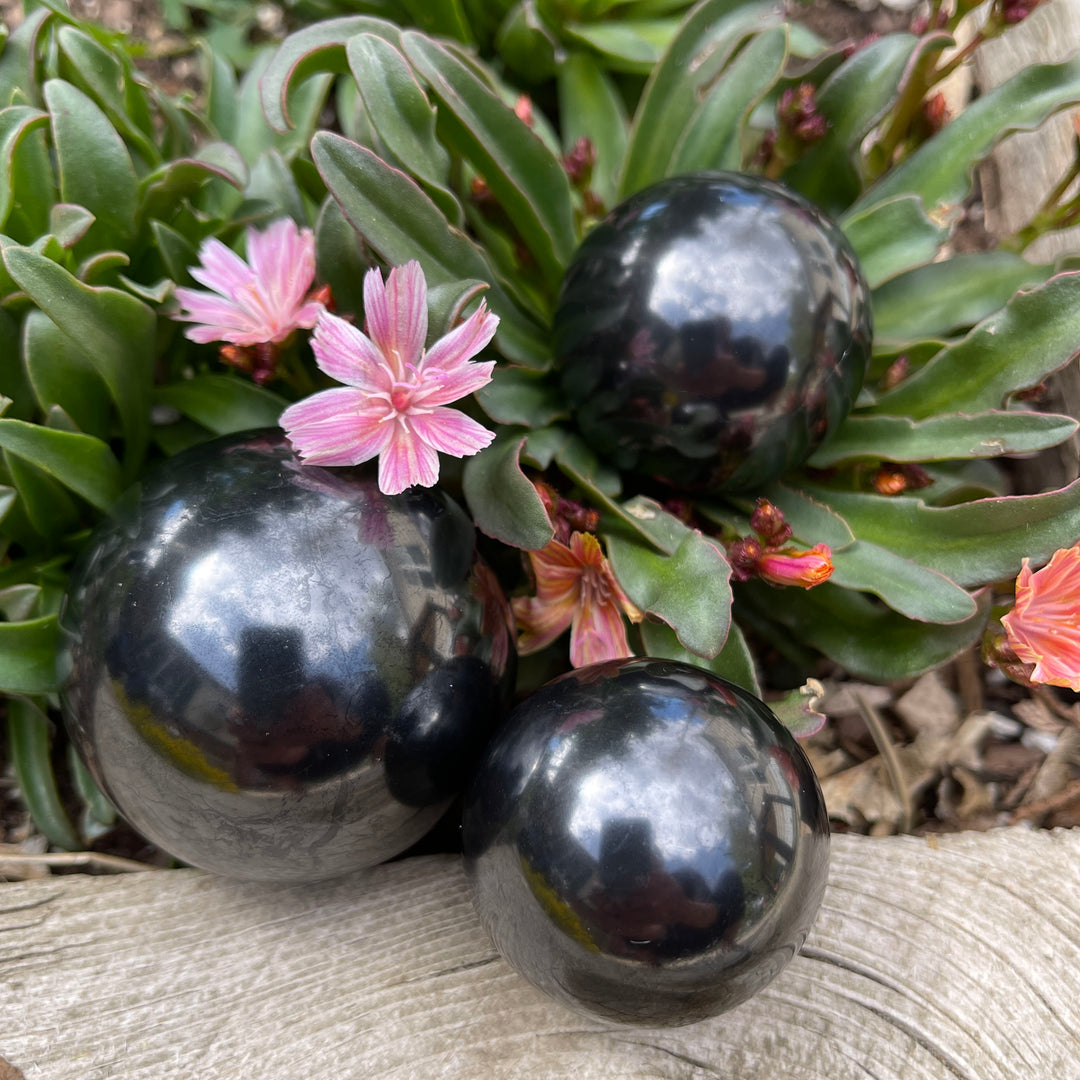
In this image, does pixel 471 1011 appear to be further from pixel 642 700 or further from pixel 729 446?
pixel 729 446

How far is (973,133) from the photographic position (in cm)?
179

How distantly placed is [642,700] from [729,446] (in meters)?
0.44

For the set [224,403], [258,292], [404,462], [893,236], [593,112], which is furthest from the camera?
[593,112]

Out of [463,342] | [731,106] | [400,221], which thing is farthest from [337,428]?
[731,106]

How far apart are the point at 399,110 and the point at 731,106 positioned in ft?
2.17

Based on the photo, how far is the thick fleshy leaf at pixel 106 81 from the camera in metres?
1.61

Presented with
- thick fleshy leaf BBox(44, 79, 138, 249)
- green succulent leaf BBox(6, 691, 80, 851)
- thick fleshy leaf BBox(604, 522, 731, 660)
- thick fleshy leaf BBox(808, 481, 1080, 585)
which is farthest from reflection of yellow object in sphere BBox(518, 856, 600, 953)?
thick fleshy leaf BBox(44, 79, 138, 249)

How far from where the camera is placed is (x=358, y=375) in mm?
1247

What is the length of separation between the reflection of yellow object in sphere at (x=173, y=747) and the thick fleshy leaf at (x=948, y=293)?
1462 mm

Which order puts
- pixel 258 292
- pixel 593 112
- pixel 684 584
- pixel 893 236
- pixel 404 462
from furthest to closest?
pixel 593 112, pixel 893 236, pixel 258 292, pixel 684 584, pixel 404 462

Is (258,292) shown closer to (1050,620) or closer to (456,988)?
(456,988)

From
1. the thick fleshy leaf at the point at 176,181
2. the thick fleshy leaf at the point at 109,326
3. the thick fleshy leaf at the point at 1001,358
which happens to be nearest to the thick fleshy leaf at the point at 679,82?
the thick fleshy leaf at the point at 1001,358

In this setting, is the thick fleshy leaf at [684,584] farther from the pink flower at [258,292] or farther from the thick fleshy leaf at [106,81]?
the thick fleshy leaf at [106,81]

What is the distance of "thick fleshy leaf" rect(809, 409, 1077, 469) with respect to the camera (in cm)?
148
